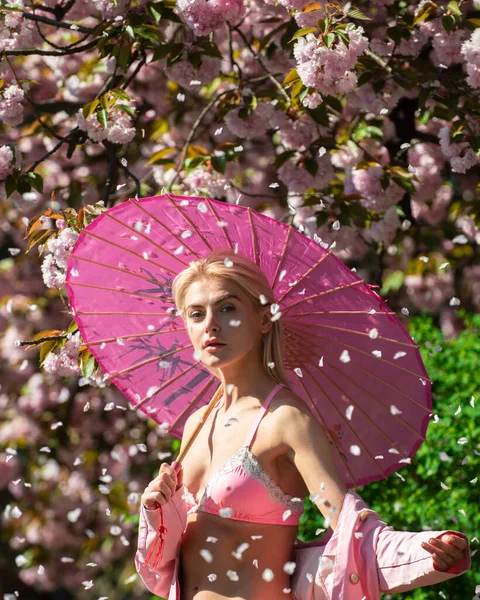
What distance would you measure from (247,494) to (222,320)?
0.46 meters

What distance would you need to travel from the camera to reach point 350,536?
2320 millimetres

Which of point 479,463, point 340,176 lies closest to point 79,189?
point 340,176

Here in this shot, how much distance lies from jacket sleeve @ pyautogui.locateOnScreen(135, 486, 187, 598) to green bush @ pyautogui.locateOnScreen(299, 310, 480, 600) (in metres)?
1.21

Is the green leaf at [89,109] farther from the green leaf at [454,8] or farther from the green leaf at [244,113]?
the green leaf at [454,8]

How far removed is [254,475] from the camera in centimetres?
257

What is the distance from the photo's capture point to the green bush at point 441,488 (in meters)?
3.66

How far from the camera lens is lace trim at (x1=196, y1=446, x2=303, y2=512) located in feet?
8.45

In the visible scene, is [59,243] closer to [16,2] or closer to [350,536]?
[16,2]

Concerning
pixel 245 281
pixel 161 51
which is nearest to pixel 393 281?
pixel 161 51

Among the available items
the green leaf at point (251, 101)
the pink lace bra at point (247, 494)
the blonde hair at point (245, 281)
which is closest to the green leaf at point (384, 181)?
the green leaf at point (251, 101)

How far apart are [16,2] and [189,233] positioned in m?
1.78

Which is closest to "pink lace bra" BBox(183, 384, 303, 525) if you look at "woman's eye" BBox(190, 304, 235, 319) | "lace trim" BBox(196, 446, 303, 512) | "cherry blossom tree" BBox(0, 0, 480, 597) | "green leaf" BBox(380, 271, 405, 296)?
"lace trim" BBox(196, 446, 303, 512)

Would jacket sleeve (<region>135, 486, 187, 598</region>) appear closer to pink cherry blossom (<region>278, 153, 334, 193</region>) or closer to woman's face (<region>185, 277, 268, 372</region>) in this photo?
woman's face (<region>185, 277, 268, 372</region>)

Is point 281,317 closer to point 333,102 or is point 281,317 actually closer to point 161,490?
point 161,490
